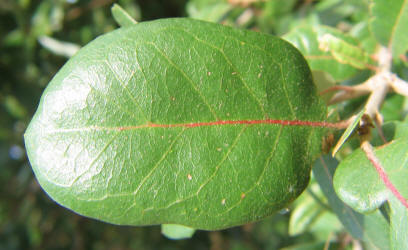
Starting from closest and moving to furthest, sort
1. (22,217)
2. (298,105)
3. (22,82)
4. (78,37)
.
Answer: (298,105)
(78,37)
(22,82)
(22,217)

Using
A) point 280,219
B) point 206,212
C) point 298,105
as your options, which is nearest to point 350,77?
point 298,105

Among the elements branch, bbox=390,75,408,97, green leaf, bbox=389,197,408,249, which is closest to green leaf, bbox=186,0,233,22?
branch, bbox=390,75,408,97

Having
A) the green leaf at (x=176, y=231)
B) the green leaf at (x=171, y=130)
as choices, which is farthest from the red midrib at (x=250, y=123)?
the green leaf at (x=176, y=231)

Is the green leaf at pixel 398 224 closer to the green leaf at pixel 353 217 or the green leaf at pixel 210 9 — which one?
the green leaf at pixel 353 217

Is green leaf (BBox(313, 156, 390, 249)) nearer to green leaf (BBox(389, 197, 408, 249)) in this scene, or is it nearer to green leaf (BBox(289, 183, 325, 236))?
green leaf (BBox(389, 197, 408, 249))

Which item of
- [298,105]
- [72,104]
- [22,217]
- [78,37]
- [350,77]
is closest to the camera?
[72,104]

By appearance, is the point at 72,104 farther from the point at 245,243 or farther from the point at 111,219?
the point at 245,243
